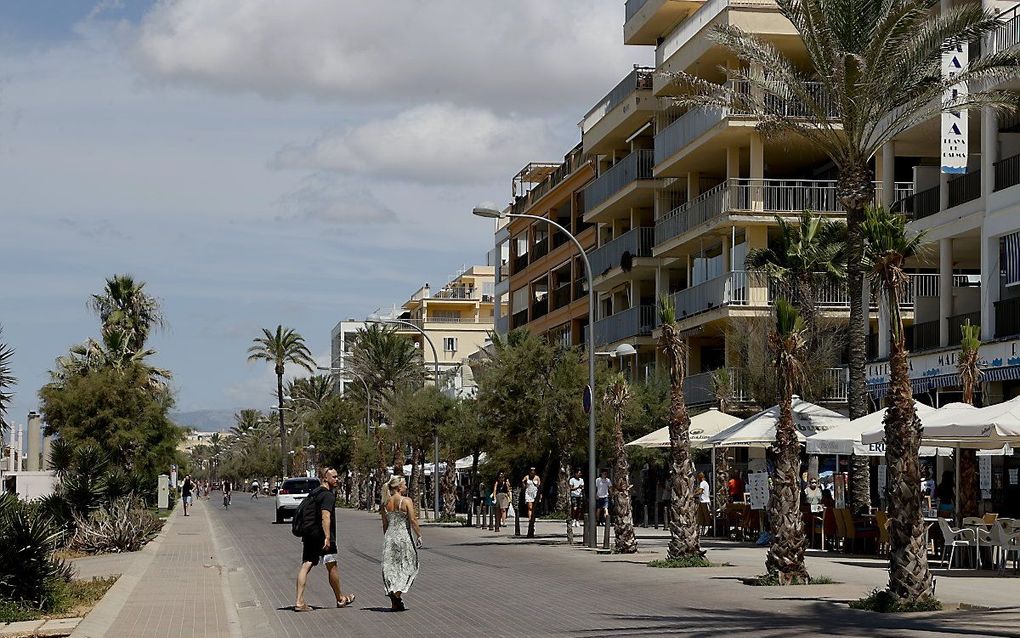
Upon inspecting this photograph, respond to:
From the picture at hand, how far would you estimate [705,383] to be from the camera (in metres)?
52.0

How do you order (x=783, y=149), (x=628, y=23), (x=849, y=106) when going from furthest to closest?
(x=628, y=23), (x=783, y=149), (x=849, y=106)

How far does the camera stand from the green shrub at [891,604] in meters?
17.2

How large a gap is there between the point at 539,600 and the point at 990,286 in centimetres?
1913

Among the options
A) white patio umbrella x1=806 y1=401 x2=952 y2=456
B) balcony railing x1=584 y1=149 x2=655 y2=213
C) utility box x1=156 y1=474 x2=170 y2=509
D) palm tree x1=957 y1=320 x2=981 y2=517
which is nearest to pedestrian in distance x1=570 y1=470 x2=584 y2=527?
white patio umbrella x1=806 y1=401 x2=952 y2=456

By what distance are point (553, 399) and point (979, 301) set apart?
1144 cm

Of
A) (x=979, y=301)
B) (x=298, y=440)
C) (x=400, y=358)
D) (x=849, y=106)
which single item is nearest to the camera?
(x=849, y=106)

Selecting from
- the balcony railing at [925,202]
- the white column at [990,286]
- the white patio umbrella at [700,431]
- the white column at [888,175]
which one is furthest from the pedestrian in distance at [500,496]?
the white column at [990,286]

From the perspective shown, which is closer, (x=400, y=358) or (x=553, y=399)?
(x=553, y=399)

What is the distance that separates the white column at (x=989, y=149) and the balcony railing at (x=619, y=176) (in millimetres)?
23469

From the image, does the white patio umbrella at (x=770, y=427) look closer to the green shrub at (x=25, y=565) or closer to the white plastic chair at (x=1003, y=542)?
the white plastic chair at (x=1003, y=542)

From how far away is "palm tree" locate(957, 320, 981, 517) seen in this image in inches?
1092

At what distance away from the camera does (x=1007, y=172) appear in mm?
34156

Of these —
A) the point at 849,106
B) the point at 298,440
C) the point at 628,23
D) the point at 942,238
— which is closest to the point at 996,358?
the point at 942,238

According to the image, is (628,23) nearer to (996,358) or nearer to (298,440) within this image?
(996,358)
